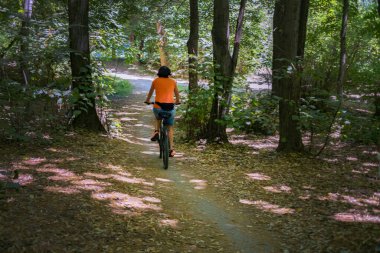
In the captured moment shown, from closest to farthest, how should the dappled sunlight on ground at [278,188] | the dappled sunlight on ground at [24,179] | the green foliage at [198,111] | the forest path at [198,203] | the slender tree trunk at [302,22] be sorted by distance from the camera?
the forest path at [198,203] → the dappled sunlight on ground at [24,179] → the dappled sunlight on ground at [278,188] → the green foliage at [198,111] → the slender tree trunk at [302,22]

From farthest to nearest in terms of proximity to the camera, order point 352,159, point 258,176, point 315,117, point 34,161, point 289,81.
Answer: point 352,159 → point 289,81 → point 315,117 → point 258,176 → point 34,161

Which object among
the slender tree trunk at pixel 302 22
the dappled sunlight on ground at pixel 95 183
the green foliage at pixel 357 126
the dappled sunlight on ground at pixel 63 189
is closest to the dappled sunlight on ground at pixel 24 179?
the dappled sunlight on ground at pixel 95 183

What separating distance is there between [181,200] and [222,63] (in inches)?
193

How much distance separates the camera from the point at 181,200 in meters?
6.10

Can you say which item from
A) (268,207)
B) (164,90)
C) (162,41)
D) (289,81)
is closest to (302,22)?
(289,81)

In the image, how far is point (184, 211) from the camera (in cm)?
562

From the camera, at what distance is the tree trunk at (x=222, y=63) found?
9.81m

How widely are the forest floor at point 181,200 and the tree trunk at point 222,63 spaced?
107 centimetres

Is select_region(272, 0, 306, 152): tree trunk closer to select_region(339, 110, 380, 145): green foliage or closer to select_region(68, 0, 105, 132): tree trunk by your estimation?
select_region(339, 110, 380, 145): green foliage

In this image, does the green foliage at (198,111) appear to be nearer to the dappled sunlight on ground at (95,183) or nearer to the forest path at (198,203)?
the forest path at (198,203)

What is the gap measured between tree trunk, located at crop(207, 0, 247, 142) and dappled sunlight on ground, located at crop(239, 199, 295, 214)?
3.82 m

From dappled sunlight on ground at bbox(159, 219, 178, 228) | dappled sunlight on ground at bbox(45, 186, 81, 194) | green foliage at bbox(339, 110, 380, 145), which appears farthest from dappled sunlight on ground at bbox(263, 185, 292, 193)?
dappled sunlight on ground at bbox(45, 186, 81, 194)

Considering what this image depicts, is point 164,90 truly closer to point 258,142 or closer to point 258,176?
point 258,176

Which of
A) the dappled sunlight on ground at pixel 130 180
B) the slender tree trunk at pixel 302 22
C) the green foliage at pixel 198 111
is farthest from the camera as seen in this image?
the slender tree trunk at pixel 302 22
